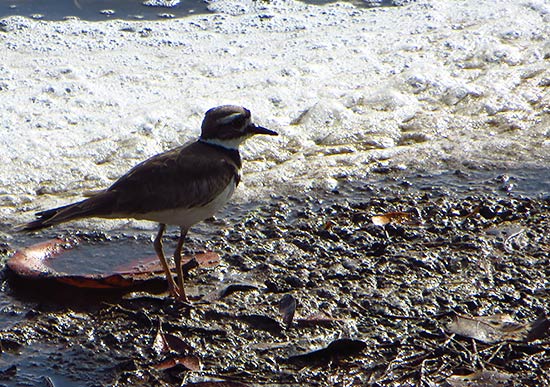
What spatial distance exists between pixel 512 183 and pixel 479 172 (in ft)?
0.90

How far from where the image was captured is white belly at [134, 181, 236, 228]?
4.35 meters

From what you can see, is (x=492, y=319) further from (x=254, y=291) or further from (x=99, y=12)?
(x=99, y=12)

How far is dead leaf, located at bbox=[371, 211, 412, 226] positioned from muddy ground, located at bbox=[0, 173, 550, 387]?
1cm

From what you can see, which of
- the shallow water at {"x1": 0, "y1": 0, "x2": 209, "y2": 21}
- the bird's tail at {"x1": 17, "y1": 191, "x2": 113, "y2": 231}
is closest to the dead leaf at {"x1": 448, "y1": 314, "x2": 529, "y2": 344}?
the bird's tail at {"x1": 17, "y1": 191, "x2": 113, "y2": 231}

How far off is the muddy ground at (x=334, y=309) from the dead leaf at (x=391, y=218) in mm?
13

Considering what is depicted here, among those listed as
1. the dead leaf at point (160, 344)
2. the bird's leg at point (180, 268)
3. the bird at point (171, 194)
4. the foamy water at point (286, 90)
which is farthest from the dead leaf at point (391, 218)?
the dead leaf at point (160, 344)

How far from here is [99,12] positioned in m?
9.07

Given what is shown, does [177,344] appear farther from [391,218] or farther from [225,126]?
[391,218]

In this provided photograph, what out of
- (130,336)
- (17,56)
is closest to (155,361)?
(130,336)

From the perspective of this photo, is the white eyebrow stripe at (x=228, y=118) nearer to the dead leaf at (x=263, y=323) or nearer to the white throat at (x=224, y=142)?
the white throat at (x=224, y=142)

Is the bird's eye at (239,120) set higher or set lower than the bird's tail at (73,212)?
higher

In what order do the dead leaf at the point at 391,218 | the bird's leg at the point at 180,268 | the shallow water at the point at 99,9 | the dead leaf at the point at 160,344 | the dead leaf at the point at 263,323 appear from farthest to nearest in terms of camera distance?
1. the shallow water at the point at 99,9
2. the dead leaf at the point at 391,218
3. the bird's leg at the point at 180,268
4. the dead leaf at the point at 263,323
5. the dead leaf at the point at 160,344

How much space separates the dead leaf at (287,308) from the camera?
4.06 m

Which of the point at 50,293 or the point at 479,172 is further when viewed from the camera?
the point at 479,172
